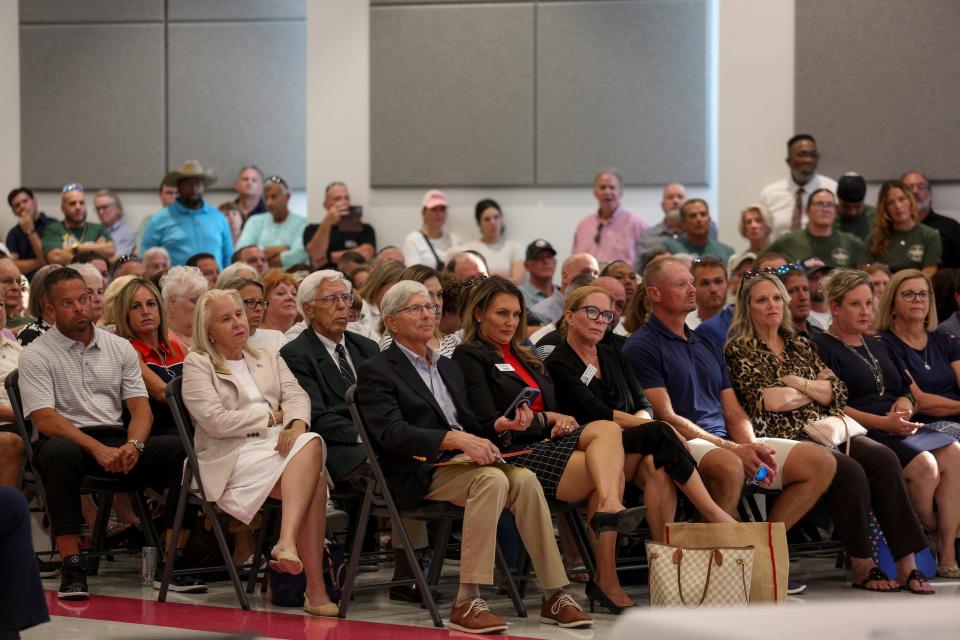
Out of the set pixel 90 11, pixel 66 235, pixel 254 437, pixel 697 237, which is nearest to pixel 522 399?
pixel 254 437

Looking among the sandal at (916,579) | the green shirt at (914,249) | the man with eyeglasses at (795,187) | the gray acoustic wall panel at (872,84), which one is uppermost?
the gray acoustic wall panel at (872,84)

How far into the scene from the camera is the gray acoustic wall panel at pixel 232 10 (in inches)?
435

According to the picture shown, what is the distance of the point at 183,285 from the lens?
231 inches

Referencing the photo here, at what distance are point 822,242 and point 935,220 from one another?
1.07 m

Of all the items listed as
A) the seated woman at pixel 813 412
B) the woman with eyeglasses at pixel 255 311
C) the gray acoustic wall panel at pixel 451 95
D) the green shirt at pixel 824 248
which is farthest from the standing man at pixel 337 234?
the seated woman at pixel 813 412

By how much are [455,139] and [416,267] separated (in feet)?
14.8

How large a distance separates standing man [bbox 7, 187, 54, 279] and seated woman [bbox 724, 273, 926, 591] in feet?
19.4

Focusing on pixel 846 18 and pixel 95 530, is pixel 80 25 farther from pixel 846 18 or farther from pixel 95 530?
pixel 95 530

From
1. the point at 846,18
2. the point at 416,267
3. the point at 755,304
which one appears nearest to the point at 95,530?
the point at 416,267

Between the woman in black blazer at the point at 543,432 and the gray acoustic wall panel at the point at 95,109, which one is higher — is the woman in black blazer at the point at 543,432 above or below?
below

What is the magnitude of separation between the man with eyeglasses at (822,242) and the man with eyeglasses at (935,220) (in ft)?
1.68

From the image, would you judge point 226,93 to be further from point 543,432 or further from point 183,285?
point 543,432

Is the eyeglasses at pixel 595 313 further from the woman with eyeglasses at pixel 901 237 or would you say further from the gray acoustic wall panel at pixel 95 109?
the gray acoustic wall panel at pixel 95 109

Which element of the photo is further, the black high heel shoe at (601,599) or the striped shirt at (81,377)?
the striped shirt at (81,377)
